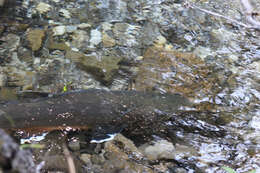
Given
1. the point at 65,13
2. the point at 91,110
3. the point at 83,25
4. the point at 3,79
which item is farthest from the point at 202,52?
the point at 3,79

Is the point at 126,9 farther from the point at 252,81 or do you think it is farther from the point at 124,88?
the point at 252,81

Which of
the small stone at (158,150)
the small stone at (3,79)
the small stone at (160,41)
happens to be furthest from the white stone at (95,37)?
the small stone at (158,150)

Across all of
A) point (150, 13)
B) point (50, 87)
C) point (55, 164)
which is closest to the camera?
point (55, 164)

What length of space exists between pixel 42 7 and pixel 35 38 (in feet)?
4.51

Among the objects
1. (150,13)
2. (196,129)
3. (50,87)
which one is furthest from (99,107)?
(150,13)

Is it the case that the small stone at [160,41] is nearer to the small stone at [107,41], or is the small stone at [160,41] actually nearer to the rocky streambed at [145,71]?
the rocky streambed at [145,71]

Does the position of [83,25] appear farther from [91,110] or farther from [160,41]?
[91,110]

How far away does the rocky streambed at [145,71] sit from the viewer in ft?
11.2

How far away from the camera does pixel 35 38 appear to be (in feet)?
17.1

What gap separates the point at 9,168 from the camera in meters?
0.92

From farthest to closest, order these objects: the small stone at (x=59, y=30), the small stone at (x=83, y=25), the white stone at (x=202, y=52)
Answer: the small stone at (x=83, y=25), the small stone at (x=59, y=30), the white stone at (x=202, y=52)

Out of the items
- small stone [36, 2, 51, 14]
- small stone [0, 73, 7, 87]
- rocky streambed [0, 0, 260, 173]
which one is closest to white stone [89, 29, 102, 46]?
rocky streambed [0, 0, 260, 173]

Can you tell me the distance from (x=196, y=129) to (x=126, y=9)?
3.73 meters

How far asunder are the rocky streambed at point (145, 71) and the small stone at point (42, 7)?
0.02m
